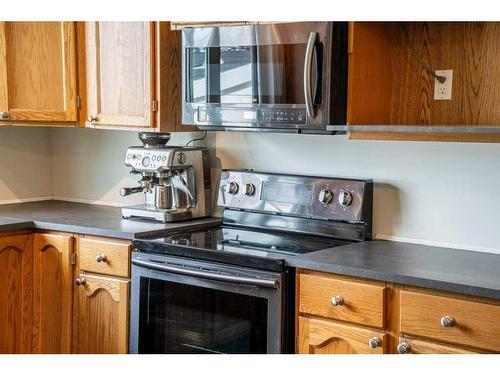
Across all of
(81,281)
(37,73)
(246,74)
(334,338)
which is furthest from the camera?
(37,73)

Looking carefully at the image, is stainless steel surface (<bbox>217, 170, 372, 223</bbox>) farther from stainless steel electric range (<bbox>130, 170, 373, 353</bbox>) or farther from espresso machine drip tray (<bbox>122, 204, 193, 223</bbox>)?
espresso machine drip tray (<bbox>122, 204, 193, 223</bbox>)

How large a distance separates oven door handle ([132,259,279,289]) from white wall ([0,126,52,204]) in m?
1.16

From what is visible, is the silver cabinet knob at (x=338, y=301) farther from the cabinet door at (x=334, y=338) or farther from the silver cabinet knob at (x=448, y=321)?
the silver cabinet knob at (x=448, y=321)

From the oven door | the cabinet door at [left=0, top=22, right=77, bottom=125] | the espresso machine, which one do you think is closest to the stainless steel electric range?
the oven door

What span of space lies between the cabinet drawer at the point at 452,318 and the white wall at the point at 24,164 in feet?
7.06

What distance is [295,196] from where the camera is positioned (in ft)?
8.85

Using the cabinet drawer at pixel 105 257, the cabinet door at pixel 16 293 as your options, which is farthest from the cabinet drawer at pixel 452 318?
the cabinet door at pixel 16 293

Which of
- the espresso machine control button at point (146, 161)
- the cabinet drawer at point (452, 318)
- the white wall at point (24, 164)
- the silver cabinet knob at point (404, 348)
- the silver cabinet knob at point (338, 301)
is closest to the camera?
the cabinet drawer at point (452, 318)

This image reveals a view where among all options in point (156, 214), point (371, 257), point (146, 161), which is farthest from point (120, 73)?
point (371, 257)

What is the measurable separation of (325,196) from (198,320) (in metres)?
0.62

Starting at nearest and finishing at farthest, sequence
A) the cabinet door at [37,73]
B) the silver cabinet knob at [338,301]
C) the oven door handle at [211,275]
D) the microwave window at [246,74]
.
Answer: the silver cabinet knob at [338,301]
the oven door handle at [211,275]
the microwave window at [246,74]
the cabinet door at [37,73]

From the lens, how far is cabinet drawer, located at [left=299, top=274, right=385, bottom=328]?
2.06m

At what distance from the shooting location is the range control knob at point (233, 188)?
2875 millimetres

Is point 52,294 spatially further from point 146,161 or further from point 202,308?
point 202,308
